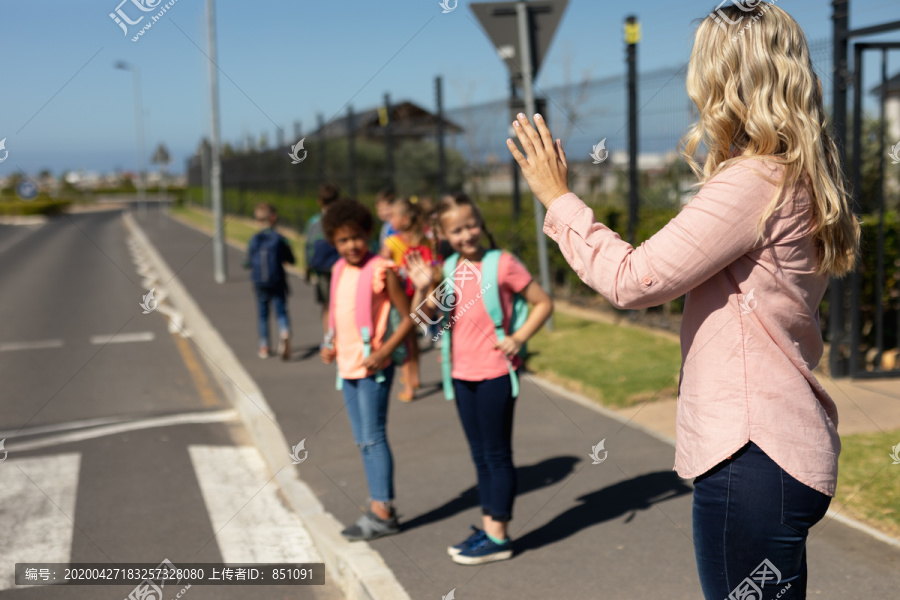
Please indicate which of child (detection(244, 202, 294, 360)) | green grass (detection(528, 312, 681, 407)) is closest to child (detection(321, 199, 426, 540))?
green grass (detection(528, 312, 681, 407))

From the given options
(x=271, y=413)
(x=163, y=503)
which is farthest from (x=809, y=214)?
(x=271, y=413)

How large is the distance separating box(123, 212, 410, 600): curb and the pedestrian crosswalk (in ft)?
0.29

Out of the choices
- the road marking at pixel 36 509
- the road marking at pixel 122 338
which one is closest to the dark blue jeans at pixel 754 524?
the road marking at pixel 36 509

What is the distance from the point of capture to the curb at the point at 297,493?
369 cm

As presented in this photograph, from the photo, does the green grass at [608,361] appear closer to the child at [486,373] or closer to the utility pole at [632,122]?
the utility pole at [632,122]

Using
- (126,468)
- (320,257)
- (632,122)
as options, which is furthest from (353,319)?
(632,122)

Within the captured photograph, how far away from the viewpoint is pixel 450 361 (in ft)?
13.7

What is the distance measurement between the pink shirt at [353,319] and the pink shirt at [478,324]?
411mm

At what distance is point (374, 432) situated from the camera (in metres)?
4.31

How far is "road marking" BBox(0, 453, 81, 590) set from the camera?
14.0 ft

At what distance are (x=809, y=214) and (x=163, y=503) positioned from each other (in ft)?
14.1

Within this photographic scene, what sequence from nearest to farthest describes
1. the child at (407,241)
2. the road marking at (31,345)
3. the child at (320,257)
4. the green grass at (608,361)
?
the green grass at (608,361) < the child at (407,241) < the child at (320,257) < the road marking at (31,345)

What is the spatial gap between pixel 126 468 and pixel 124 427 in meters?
1.14

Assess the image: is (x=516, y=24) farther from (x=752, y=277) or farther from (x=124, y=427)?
(x=752, y=277)
